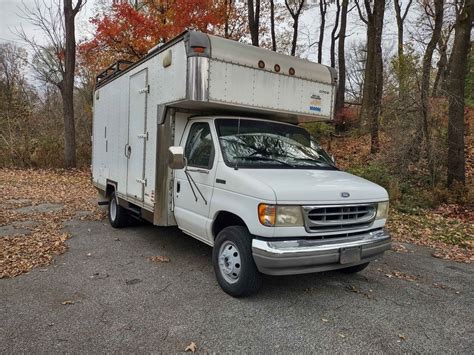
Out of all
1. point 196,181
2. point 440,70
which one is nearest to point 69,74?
point 196,181

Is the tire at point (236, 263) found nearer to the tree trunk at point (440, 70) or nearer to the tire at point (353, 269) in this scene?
the tire at point (353, 269)

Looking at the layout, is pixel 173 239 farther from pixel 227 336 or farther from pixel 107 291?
pixel 227 336

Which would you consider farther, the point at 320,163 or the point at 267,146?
the point at 320,163

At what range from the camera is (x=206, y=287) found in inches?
178

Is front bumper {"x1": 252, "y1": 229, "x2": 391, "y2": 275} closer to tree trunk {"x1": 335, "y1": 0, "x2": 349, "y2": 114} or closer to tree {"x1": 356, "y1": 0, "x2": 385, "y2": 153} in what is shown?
tree {"x1": 356, "y1": 0, "x2": 385, "y2": 153}

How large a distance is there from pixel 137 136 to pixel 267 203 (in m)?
3.20

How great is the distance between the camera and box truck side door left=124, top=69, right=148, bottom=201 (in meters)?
5.91

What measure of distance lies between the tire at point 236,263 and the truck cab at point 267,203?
0.01m

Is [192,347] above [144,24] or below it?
below

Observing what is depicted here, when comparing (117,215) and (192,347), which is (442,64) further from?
(192,347)

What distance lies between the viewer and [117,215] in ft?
24.0

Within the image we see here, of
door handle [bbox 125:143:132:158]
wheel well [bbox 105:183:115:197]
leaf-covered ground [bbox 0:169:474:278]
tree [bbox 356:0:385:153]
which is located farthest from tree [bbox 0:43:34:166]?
tree [bbox 356:0:385:153]

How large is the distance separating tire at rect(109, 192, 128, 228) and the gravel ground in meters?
1.61

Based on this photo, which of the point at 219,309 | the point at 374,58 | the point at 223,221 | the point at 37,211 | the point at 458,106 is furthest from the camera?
the point at 374,58
